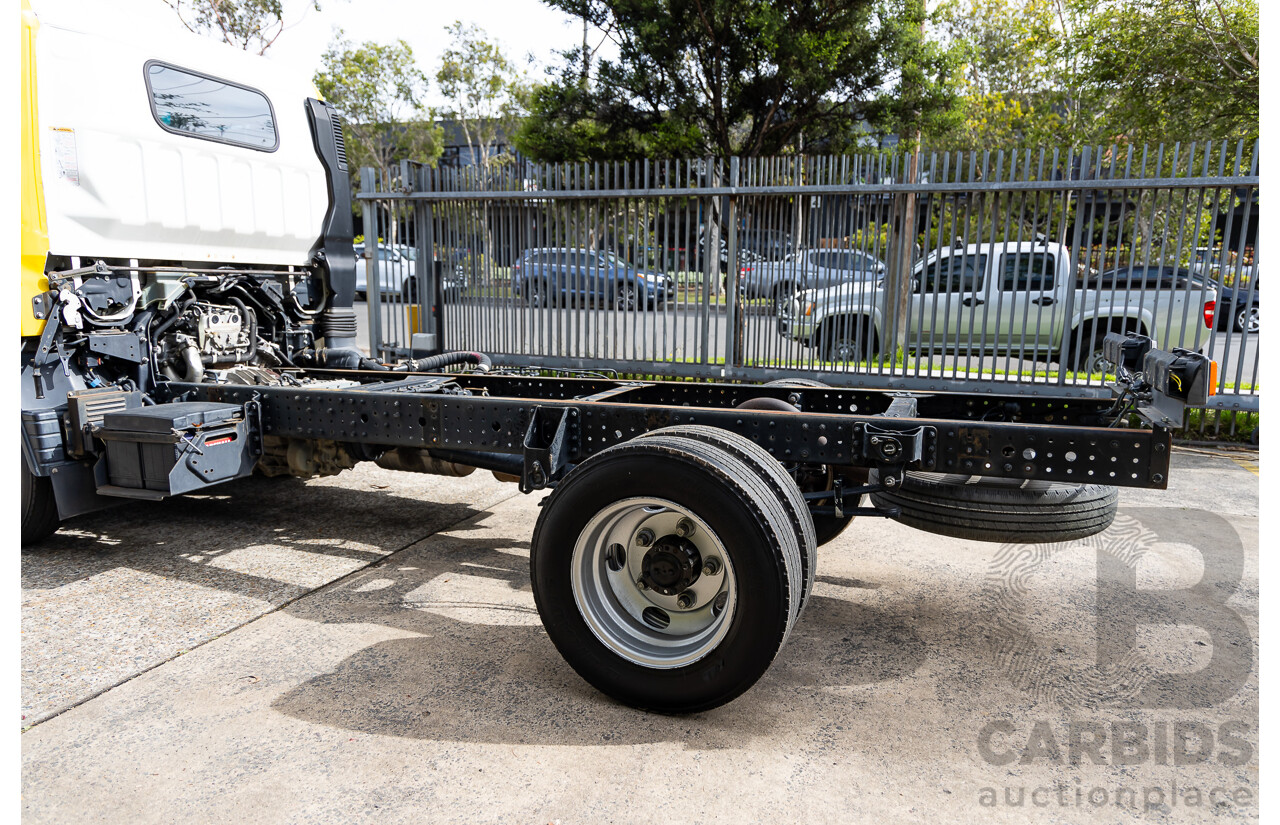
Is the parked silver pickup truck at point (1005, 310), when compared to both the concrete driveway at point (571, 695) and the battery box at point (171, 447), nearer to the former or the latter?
the concrete driveway at point (571, 695)

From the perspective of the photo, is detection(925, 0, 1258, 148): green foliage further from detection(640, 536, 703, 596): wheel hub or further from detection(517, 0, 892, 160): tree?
detection(640, 536, 703, 596): wheel hub

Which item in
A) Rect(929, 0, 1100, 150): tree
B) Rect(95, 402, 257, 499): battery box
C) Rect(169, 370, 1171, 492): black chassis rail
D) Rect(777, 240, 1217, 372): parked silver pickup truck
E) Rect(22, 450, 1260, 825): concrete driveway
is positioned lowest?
Rect(22, 450, 1260, 825): concrete driveway

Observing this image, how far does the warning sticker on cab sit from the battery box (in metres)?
1.21

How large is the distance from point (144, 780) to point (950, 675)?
9.09ft

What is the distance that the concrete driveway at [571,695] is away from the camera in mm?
2430

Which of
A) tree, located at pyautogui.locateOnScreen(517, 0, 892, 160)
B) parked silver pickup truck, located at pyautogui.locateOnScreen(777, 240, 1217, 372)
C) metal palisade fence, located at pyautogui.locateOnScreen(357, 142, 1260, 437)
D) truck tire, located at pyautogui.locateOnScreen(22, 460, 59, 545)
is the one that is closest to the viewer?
truck tire, located at pyautogui.locateOnScreen(22, 460, 59, 545)

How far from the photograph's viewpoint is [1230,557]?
15.2 feet

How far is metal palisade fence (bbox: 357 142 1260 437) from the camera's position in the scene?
7.32m

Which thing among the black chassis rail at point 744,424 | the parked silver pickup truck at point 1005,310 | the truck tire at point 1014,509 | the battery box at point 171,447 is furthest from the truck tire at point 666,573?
the parked silver pickup truck at point 1005,310

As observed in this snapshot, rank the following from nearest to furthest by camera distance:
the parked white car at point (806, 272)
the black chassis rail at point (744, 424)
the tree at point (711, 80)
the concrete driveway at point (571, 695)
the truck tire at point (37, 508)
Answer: the concrete driveway at point (571, 695) < the black chassis rail at point (744, 424) < the truck tire at point (37, 508) < the parked white car at point (806, 272) < the tree at point (711, 80)

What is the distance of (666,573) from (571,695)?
0.58 meters

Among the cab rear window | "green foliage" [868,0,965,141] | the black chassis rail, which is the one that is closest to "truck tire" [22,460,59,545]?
the black chassis rail

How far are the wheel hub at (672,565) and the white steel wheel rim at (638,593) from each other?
0.03m

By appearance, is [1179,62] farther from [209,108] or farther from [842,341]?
[209,108]
